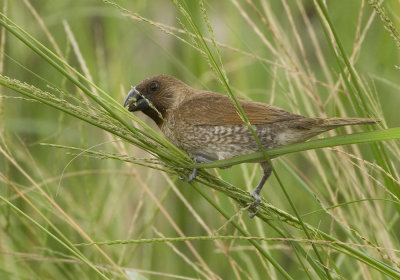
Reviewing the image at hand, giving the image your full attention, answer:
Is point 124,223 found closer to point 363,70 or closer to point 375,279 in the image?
point 363,70

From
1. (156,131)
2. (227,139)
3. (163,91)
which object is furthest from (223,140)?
(156,131)

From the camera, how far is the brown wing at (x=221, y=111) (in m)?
2.92

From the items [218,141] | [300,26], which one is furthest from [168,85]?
[300,26]

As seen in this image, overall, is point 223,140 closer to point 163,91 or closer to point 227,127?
point 227,127

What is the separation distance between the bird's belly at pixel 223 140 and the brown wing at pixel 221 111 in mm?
29

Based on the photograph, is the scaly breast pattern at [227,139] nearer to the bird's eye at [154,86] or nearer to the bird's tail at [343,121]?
the bird's tail at [343,121]

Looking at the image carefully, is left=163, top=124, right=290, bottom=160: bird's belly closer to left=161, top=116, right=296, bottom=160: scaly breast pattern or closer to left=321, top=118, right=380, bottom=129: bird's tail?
left=161, top=116, right=296, bottom=160: scaly breast pattern

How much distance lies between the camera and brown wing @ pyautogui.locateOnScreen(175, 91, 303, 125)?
9.59 ft

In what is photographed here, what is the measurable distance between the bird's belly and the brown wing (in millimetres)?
29

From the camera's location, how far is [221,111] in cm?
304

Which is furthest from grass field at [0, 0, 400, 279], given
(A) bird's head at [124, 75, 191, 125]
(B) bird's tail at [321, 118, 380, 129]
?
(B) bird's tail at [321, 118, 380, 129]

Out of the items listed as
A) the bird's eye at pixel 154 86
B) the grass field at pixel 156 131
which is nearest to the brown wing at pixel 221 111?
the grass field at pixel 156 131

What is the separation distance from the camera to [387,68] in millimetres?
4164

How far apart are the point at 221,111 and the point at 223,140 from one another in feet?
0.43
